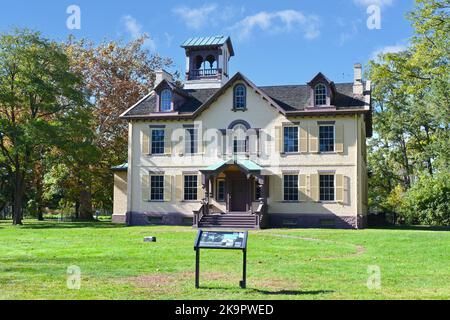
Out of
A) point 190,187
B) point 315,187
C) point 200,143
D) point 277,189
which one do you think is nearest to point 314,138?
point 315,187

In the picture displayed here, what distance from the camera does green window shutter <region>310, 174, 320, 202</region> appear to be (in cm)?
3316

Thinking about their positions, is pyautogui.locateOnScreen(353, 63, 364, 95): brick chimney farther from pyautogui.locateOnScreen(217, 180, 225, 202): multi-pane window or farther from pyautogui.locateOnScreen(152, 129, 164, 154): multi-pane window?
pyautogui.locateOnScreen(152, 129, 164, 154): multi-pane window

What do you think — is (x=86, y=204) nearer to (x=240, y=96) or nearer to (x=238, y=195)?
(x=238, y=195)

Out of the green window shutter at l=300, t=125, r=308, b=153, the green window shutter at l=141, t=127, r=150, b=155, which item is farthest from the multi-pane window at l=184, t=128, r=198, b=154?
the green window shutter at l=300, t=125, r=308, b=153

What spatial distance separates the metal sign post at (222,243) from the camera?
11363 mm

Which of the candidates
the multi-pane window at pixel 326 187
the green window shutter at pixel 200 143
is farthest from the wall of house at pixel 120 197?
the multi-pane window at pixel 326 187

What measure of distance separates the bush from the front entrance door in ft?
44.2

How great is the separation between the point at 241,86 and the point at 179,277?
22942mm

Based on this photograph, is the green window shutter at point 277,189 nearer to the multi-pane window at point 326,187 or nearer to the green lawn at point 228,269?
the multi-pane window at point 326,187

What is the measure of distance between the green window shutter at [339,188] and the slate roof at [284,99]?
387 cm

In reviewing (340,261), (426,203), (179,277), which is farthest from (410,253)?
(426,203)

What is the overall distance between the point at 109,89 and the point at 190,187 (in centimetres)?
1503

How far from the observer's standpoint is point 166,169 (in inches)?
1405
